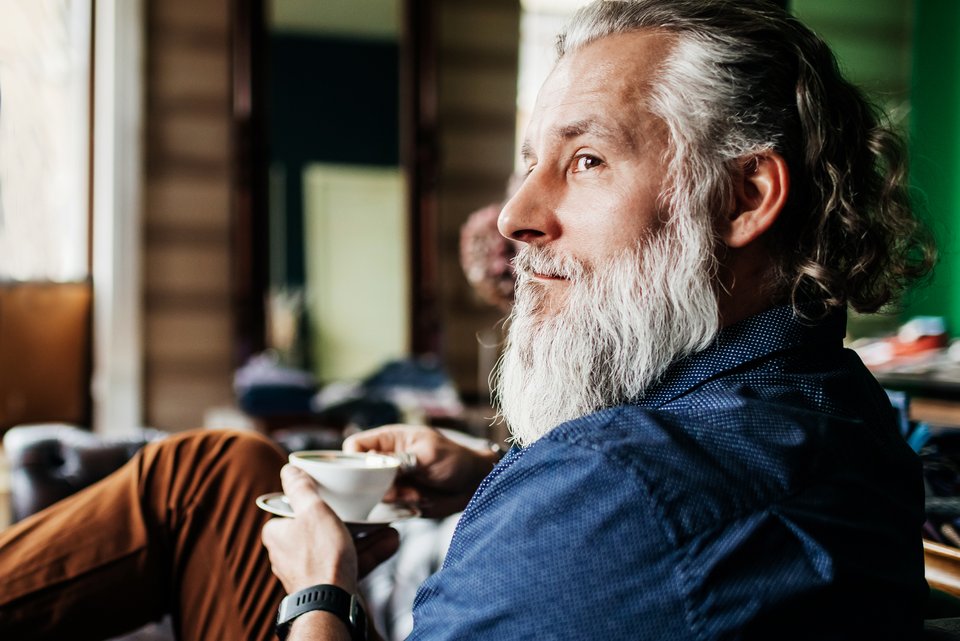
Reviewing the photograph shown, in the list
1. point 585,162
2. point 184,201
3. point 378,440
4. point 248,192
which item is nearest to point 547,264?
point 585,162

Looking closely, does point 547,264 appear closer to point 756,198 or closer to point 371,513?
point 756,198

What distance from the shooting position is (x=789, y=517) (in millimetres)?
735

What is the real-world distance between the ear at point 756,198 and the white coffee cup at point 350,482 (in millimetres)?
503

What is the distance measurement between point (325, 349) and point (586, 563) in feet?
11.6

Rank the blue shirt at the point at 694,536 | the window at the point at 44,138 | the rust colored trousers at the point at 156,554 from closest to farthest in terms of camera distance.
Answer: the blue shirt at the point at 694,536, the rust colored trousers at the point at 156,554, the window at the point at 44,138

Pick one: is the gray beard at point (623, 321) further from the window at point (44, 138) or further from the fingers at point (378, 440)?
the window at point (44, 138)

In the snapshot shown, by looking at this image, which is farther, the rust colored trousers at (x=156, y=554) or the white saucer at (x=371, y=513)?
the rust colored trousers at (x=156, y=554)

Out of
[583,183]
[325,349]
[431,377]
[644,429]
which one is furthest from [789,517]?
[325,349]

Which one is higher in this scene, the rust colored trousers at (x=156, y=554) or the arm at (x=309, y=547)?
the arm at (x=309, y=547)

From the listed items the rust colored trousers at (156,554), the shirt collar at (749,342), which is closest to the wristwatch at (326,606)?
the rust colored trousers at (156,554)

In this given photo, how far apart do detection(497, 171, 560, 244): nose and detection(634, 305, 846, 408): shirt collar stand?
0.21 m

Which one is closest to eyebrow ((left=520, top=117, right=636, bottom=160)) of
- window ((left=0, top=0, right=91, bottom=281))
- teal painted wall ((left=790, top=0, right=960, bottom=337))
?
teal painted wall ((left=790, top=0, right=960, bottom=337))

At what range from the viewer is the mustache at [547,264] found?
102cm

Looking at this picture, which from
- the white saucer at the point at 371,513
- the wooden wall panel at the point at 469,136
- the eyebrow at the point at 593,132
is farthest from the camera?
the wooden wall panel at the point at 469,136
